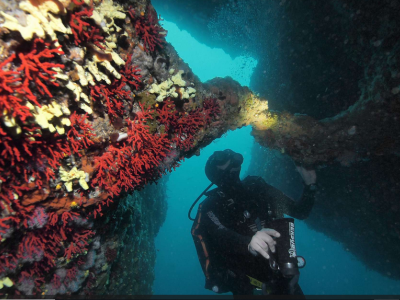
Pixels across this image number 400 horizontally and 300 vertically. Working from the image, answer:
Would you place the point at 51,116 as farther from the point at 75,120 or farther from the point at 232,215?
the point at 232,215

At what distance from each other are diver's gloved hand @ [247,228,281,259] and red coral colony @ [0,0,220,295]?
6.87 ft

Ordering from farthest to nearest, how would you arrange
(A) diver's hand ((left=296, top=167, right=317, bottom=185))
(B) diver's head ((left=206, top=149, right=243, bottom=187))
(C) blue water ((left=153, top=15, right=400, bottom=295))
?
(C) blue water ((left=153, top=15, right=400, bottom=295)) → (B) diver's head ((left=206, top=149, right=243, bottom=187)) → (A) diver's hand ((left=296, top=167, right=317, bottom=185))

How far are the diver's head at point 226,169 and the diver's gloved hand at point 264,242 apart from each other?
203 cm

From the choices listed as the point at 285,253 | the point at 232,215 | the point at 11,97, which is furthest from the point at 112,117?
the point at 232,215

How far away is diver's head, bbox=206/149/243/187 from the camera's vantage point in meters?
5.46

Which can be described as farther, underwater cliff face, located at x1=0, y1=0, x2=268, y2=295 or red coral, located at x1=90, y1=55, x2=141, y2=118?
red coral, located at x1=90, y1=55, x2=141, y2=118

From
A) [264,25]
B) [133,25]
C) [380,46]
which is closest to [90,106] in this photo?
[133,25]

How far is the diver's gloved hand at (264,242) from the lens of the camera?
11.4 ft

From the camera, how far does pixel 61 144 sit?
2.05m

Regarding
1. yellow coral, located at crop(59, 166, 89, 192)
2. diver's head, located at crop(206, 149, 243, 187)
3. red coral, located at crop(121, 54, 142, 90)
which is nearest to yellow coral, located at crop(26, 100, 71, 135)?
yellow coral, located at crop(59, 166, 89, 192)

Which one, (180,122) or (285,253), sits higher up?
(180,122)

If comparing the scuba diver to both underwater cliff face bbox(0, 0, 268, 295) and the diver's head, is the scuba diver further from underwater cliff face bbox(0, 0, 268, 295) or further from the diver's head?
underwater cliff face bbox(0, 0, 268, 295)

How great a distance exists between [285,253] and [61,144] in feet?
12.5

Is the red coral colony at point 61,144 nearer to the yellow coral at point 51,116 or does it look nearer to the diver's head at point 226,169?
the yellow coral at point 51,116
